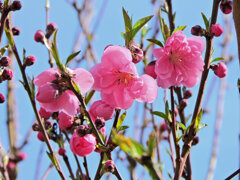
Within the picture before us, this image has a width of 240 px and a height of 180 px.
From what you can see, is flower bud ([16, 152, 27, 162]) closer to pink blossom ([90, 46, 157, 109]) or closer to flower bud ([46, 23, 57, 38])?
flower bud ([46, 23, 57, 38])

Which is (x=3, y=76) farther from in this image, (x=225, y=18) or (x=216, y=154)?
(x=225, y=18)

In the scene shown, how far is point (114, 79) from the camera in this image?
122 centimetres

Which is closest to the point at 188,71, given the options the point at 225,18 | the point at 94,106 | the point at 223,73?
the point at 223,73

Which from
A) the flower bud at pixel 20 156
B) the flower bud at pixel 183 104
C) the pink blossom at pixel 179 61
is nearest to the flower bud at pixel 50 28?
the pink blossom at pixel 179 61

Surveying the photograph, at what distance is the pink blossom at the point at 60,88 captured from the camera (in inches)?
39.0

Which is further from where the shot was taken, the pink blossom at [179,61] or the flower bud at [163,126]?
the flower bud at [163,126]

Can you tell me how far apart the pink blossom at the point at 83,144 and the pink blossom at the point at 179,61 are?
0.31 metres

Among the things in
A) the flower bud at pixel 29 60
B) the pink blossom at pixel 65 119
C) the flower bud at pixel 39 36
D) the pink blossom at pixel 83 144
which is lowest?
the pink blossom at pixel 83 144

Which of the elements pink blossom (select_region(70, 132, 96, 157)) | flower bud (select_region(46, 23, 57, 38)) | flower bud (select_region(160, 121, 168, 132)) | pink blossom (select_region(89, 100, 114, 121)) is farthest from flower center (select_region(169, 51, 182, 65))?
flower bud (select_region(160, 121, 168, 132))

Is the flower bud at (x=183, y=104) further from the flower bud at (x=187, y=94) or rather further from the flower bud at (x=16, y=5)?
A: the flower bud at (x=16, y=5)

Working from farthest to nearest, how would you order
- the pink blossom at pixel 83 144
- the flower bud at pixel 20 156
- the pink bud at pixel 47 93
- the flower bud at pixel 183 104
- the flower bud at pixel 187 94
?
the flower bud at pixel 20 156 → the flower bud at pixel 187 94 → the flower bud at pixel 183 104 → the pink blossom at pixel 83 144 → the pink bud at pixel 47 93

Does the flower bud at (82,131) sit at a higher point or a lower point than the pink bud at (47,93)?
lower

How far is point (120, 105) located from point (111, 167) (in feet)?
0.70

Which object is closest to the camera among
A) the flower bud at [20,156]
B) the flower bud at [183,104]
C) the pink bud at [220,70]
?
the pink bud at [220,70]
